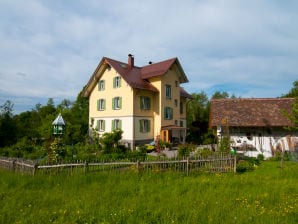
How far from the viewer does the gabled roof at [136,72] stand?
24016 mm

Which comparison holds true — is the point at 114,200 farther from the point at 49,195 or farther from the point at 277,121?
the point at 277,121

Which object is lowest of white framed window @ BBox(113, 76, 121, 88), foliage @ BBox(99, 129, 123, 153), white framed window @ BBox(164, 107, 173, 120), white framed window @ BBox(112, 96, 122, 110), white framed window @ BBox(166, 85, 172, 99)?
foliage @ BBox(99, 129, 123, 153)

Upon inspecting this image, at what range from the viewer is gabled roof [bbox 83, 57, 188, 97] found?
78.8 ft

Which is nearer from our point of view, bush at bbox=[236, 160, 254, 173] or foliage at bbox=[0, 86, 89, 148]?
bush at bbox=[236, 160, 254, 173]

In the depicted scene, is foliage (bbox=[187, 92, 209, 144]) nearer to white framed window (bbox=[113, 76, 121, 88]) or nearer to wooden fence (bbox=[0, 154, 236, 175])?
white framed window (bbox=[113, 76, 121, 88])

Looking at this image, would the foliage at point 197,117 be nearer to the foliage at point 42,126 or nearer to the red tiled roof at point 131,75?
the red tiled roof at point 131,75

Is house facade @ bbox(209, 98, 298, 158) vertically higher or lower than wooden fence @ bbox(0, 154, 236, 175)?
higher

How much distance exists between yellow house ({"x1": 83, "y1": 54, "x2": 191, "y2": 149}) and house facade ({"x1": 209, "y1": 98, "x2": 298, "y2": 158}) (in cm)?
779

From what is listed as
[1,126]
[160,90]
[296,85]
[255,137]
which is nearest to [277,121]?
[255,137]

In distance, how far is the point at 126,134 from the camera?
76.0 feet

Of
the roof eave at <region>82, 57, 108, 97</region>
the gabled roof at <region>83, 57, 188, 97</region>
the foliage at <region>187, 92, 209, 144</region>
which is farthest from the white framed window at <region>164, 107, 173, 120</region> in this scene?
the roof eave at <region>82, 57, 108, 97</region>

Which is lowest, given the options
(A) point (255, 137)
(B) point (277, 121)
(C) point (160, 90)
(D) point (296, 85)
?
(A) point (255, 137)

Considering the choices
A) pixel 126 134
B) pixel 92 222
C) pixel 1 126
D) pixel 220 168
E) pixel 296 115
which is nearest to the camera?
pixel 92 222

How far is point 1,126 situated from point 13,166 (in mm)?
7755
